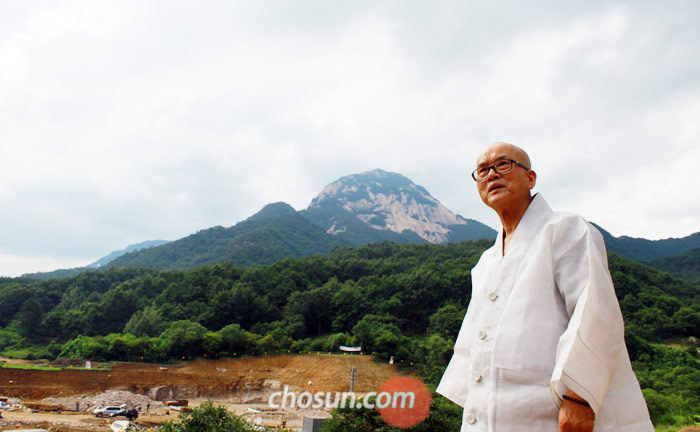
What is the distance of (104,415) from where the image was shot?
21.0 m

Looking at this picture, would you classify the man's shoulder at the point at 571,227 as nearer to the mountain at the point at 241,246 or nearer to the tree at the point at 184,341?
the tree at the point at 184,341

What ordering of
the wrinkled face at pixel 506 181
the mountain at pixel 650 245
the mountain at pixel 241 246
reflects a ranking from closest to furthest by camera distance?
the wrinkled face at pixel 506 181, the mountain at pixel 241 246, the mountain at pixel 650 245

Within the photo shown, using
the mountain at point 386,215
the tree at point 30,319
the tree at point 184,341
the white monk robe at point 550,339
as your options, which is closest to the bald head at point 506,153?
the white monk robe at point 550,339

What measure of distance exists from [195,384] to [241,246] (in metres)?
48.6

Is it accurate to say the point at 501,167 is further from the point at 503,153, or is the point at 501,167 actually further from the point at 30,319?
the point at 30,319

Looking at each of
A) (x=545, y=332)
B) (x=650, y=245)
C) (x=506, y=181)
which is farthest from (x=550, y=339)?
(x=650, y=245)

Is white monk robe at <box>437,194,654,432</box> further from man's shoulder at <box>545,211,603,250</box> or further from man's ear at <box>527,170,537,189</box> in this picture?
man's ear at <box>527,170,537,189</box>

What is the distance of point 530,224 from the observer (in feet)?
5.90

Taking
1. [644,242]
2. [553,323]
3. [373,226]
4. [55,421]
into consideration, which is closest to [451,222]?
[373,226]

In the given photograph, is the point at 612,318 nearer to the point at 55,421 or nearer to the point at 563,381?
the point at 563,381

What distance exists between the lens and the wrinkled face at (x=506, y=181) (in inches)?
73.7

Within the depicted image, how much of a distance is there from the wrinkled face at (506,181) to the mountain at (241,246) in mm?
68363

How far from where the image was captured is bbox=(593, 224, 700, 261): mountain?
7862cm

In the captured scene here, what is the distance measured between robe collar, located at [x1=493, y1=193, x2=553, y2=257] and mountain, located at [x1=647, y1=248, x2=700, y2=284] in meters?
66.1
